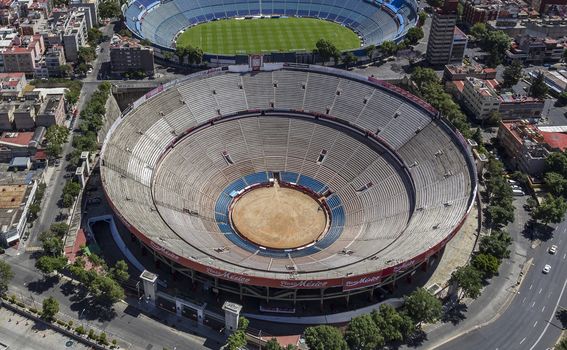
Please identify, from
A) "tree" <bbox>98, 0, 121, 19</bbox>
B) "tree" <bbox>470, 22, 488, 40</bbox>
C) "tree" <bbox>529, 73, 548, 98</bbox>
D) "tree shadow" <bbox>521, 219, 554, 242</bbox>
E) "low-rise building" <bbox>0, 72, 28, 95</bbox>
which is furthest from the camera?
"tree" <bbox>98, 0, 121, 19</bbox>

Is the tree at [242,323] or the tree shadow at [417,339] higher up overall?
the tree at [242,323]

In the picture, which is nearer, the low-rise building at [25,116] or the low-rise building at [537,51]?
the low-rise building at [25,116]

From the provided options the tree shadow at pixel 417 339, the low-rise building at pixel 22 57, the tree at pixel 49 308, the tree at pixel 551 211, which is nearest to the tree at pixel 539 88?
the tree at pixel 551 211

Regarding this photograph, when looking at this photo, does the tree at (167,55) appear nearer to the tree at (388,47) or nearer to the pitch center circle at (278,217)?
the tree at (388,47)

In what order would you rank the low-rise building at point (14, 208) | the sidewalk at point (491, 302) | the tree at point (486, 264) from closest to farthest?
the sidewalk at point (491, 302), the tree at point (486, 264), the low-rise building at point (14, 208)

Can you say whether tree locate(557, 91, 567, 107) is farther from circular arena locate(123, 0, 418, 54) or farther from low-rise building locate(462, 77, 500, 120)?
circular arena locate(123, 0, 418, 54)

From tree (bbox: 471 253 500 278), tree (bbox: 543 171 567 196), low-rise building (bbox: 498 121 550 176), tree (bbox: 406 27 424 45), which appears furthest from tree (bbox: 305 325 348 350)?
tree (bbox: 406 27 424 45)

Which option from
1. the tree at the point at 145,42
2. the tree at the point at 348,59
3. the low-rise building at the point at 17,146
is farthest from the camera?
the tree at the point at 348,59
